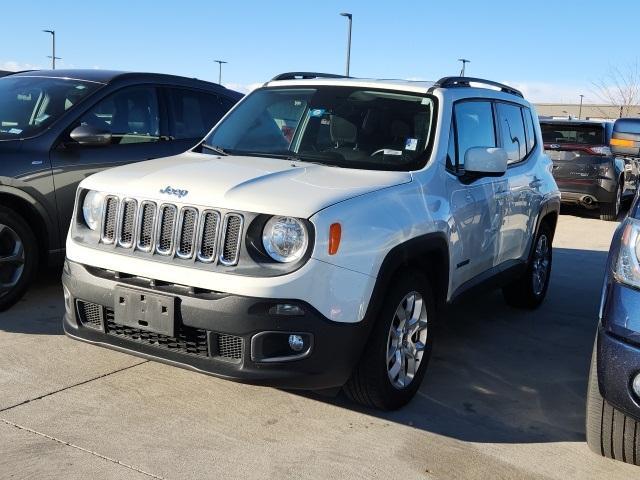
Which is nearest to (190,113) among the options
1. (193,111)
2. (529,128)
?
(193,111)

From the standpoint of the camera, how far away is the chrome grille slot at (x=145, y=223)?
3471mm

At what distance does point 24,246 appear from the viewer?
5.05m

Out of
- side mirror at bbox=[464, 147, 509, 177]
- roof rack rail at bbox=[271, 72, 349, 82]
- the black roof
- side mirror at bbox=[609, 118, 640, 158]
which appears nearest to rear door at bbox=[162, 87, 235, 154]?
the black roof

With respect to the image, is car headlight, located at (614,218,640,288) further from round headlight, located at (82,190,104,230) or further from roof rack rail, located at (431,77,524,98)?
round headlight, located at (82,190,104,230)

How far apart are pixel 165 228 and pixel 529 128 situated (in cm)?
373

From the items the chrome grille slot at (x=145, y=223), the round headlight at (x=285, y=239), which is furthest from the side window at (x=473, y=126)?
the chrome grille slot at (x=145, y=223)

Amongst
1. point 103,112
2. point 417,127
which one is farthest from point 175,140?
point 417,127

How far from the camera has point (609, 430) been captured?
3.22m

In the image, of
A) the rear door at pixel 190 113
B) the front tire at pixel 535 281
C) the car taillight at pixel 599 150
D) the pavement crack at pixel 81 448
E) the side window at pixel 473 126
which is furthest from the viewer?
the car taillight at pixel 599 150

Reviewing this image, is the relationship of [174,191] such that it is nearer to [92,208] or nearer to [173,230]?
[173,230]

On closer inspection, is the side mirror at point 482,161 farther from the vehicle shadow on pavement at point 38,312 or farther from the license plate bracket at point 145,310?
the vehicle shadow on pavement at point 38,312

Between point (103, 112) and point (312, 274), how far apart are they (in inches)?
129

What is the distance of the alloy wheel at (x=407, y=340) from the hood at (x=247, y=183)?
67 cm

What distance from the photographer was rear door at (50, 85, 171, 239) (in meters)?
5.27
